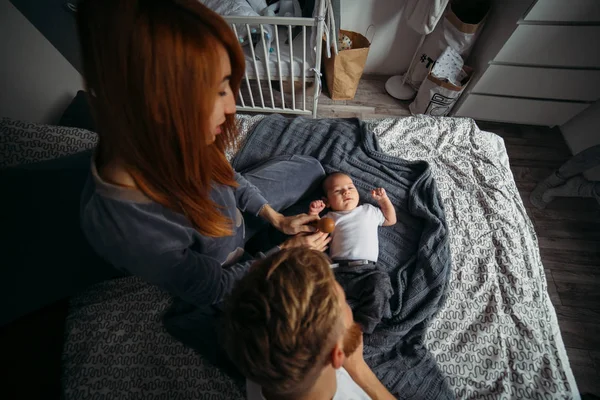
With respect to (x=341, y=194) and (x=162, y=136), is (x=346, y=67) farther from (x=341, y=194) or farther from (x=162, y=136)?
(x=162, y=136)

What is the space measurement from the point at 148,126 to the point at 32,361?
0.81 meters

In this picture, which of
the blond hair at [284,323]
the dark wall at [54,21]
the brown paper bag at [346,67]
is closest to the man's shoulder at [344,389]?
the blond hair at [284,323]

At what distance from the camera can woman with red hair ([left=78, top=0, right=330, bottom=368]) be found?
0.41 meters

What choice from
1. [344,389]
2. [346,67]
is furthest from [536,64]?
[344,389]

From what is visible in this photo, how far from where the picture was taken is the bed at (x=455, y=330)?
796mm

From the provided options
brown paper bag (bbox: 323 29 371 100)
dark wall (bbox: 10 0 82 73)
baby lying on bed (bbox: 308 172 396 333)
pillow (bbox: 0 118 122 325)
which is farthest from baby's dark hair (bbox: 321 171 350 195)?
dark wall (bbox: 10 0 82 73)

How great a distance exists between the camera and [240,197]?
0.98 metres

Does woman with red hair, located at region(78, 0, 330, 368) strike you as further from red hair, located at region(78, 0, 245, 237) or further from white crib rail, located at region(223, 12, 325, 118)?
white crib rail, located at region(223, 12, 325, 118)

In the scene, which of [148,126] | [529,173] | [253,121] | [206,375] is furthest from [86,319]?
[529,173]

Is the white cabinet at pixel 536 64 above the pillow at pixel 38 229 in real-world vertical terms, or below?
above

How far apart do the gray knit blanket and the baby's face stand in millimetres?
89

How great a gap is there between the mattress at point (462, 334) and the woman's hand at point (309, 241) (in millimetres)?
461

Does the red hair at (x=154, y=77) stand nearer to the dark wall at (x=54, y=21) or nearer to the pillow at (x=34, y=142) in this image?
the pillow at (x=34, y=142)

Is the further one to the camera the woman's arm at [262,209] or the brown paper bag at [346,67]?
the brown paper bag at [346,67]
